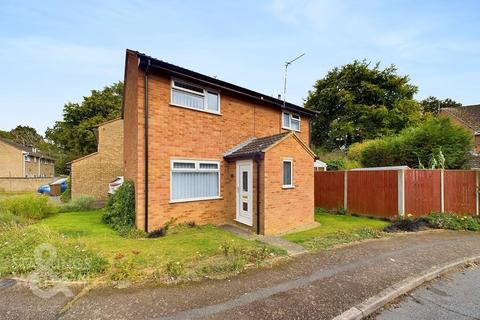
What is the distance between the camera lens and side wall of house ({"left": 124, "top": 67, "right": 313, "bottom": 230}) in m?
7.93

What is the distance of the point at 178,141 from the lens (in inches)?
340

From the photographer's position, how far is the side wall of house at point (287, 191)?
8.12 meters

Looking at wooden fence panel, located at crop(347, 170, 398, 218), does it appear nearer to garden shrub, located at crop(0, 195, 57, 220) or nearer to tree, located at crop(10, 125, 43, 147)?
garden shrub, located at crop(0, 195, 57, 220)

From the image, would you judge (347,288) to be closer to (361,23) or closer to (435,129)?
(361,23)

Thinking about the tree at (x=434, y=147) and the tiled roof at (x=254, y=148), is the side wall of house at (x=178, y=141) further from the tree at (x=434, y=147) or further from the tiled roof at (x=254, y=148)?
the tree at (x=434, y=147)

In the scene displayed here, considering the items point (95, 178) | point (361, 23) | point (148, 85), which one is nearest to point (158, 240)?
point (148, 85)

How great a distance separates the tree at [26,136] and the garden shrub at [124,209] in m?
64.6

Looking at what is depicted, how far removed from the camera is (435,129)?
1243 centimetres

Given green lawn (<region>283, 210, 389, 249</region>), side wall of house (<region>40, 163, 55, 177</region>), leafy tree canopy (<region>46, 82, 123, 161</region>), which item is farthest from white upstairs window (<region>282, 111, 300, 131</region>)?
side wall of house (<region>40, 163, 55, 177</region>)

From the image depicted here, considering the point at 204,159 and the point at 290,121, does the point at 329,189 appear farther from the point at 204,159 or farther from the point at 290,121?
the point at 204,159

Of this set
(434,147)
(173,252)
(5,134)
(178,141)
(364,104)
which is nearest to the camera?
(173,252)

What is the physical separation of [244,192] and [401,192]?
6.58 metres

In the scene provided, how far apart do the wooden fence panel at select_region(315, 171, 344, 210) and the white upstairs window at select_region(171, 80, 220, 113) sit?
6.98 meters

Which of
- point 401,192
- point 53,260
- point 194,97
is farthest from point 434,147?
point 53,260
